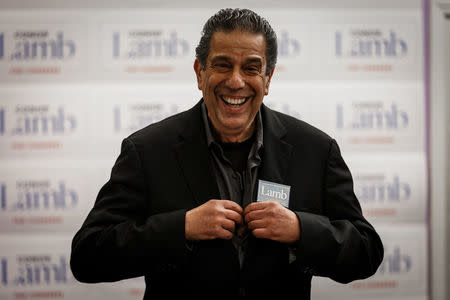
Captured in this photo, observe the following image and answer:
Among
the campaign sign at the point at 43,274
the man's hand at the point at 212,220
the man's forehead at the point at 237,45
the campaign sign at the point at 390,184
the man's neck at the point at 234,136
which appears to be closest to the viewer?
the man's hand at the point at 212,220

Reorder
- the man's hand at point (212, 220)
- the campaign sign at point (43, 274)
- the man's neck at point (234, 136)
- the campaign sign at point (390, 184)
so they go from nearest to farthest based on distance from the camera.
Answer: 1. the man's hand at point (212, 220)
2. the man's neck at point (234, 136)
3. the campaign sign at point (43, 274)
4. the campaign sign at point (390, 184)

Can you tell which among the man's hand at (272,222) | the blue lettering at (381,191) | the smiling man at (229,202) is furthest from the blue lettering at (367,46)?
the man's hand at (272,222)

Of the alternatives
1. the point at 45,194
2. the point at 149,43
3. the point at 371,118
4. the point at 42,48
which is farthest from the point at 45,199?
the point at 371,118

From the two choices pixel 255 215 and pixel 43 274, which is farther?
pixel 43 274

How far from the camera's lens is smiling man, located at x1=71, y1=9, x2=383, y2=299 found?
125 centimetres

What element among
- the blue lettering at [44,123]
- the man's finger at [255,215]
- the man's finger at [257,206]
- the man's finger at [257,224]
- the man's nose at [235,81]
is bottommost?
the man's finger at [257,224]

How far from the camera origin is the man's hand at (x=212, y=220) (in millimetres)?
1214

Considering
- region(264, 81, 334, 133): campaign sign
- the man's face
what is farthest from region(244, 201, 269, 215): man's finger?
region(264, 81, 334, 133): campaign sign

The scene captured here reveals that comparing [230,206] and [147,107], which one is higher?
[147,107]

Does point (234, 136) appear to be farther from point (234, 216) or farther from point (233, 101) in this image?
point (234, 216)

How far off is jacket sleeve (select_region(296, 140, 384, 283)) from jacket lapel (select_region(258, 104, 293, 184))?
15 centimetres

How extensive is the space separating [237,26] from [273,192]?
532mm

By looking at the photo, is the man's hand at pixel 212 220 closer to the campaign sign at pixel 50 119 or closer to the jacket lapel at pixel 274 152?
the jacket lapel at pixel 274 152

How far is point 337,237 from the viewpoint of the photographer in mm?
1310
